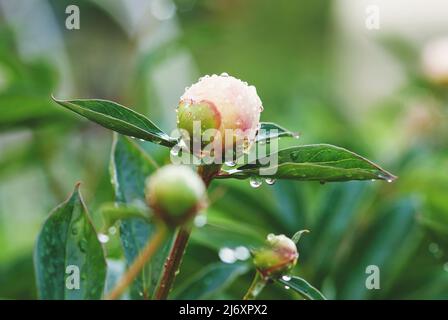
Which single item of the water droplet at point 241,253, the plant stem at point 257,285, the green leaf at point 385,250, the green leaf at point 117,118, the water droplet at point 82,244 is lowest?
the green leaf at point 385,250

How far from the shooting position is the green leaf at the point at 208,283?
2.05ft

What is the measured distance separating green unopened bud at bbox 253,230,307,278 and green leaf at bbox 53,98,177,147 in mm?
107

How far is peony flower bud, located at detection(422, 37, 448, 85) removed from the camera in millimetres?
1353

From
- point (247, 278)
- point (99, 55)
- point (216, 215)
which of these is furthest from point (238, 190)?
point (99, 55)

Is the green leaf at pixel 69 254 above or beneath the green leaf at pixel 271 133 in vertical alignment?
beneath

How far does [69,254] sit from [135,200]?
76 millimetres

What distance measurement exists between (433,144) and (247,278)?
779mm

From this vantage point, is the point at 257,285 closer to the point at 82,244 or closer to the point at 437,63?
the point at 82,244

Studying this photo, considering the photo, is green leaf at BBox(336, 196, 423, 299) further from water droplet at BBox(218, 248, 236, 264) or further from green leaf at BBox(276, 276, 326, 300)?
green leaf at BBox(276, 276, 326, 300)

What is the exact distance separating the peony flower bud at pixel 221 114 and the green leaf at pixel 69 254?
0.44 feet

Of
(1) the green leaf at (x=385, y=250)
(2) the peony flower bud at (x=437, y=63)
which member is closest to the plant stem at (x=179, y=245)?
(1) the green leaf at (x=385, y=250)

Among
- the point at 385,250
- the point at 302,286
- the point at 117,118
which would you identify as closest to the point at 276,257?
the point at 302,286

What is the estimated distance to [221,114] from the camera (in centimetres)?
47

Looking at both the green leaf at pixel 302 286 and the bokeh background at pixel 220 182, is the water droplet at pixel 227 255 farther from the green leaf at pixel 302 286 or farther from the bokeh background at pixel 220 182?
the green leaf at pixel 302 286
